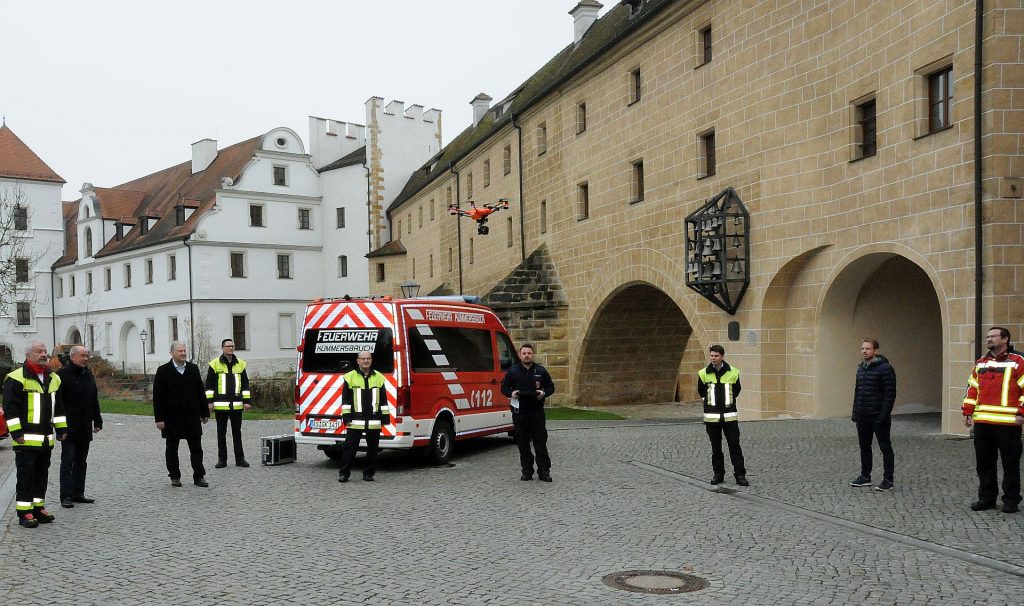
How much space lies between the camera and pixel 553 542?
8.38 meters

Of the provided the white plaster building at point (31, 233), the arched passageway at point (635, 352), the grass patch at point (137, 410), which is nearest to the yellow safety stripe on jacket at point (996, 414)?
the arched passageway at point (635, 352)

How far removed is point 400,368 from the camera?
13.2 meters

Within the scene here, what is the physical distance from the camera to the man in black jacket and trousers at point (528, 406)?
12.2 meters

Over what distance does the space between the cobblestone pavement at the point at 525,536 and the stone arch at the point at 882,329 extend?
4633 mm

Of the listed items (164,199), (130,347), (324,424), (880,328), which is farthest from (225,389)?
(164,199)

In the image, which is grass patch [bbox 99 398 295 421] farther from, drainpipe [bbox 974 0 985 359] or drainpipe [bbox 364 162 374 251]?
drainpipe [bbox 364 162 374 251]

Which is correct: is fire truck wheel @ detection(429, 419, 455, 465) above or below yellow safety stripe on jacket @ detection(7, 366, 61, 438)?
below

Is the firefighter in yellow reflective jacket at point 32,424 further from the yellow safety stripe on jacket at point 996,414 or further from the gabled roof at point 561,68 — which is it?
the gabled roof at point 561,68

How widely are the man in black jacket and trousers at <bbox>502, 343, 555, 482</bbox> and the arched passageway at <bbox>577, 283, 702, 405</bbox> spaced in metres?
15.0

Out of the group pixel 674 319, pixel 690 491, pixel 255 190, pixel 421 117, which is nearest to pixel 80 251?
pixel 255 190

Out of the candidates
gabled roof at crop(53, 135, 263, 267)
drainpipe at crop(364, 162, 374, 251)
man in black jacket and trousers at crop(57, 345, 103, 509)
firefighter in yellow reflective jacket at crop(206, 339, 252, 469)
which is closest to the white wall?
gabled roof at crop(53, 135, 263, 267)

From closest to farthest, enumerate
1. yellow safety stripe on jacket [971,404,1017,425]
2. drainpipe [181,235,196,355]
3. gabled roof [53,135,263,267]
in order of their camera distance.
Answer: yellow safety stripe on jacket [971,404,1017,425], drainpipe [181,235,196,355], gabled roof [53,135,263,267]

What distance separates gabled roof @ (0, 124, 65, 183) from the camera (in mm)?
59656

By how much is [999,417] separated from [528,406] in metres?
5.61
